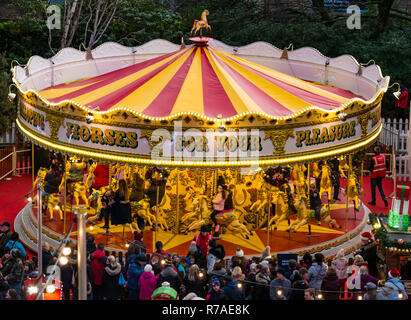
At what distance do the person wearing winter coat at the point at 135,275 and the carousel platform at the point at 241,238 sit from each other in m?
2.77

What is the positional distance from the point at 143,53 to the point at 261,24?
926 centimetres

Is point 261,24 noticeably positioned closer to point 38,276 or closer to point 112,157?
point 112,157

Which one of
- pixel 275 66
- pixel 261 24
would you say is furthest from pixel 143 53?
pixel 261 24

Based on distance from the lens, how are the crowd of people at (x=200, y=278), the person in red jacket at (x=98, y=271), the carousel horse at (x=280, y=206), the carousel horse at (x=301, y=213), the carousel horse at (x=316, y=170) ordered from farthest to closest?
the carousel horse at (x=316, y=170)
the carousel horse at (x=280, y=206)
the carousel horse at (x=301, y=213)
the person in red jacket at (x=98, y=271)
the crowd of people at (x=200, y=278)

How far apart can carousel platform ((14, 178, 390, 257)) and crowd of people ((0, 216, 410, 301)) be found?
5.97 ft

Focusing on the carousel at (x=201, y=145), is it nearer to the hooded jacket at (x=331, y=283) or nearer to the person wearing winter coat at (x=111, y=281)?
the person wearing winter coat at (x=111, y=281)

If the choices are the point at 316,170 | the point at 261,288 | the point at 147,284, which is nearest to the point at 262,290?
the point at 261,288

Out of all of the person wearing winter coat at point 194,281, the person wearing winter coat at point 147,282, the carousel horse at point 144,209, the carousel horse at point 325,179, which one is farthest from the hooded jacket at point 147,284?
the carousel horse at point 325,179

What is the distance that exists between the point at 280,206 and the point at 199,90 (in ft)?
9.65

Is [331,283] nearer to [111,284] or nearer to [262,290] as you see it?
[262,290]

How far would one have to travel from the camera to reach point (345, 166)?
17.5 metres

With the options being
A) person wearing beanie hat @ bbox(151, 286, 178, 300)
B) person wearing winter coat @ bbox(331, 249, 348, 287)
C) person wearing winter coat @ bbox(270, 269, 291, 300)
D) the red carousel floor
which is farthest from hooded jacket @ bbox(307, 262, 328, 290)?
the red carousel floor

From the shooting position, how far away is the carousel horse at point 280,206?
15259 millimetres

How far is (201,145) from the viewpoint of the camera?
13.6m
